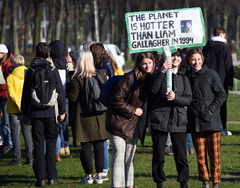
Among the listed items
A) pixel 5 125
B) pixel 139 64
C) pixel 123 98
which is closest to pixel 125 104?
pixel 123 98

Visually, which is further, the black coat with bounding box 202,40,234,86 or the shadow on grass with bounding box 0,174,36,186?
the black coat with bounding box 202,40,234,86

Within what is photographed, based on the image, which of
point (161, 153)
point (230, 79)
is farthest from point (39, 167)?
point (230, 79)

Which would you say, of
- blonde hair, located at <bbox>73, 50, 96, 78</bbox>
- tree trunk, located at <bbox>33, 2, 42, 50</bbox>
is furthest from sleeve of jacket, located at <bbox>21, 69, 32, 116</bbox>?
tree trunk, located at <bbox>33, 2, 42, 50</bbox>

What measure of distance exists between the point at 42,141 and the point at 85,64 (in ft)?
4.02

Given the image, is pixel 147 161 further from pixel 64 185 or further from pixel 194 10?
pixel 194 10

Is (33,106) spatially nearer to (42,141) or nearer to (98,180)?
(42,141)

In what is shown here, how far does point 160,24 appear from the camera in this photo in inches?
210

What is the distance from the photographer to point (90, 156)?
6.21 metres

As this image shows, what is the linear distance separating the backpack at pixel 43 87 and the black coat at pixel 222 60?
349 cm

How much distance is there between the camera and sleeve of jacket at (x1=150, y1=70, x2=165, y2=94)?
5.12 meters

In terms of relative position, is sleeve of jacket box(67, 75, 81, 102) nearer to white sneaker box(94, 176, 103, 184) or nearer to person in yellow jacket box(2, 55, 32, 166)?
white sneaker box(94, 176, 103, 184)

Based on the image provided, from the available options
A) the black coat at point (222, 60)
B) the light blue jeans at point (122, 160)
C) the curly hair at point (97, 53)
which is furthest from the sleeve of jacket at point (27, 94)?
the black coat at point (222, 60)

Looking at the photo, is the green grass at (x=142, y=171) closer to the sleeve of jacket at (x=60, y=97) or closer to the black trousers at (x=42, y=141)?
the black trousers at (x=42, y=141)

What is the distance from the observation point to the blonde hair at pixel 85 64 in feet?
19.9
